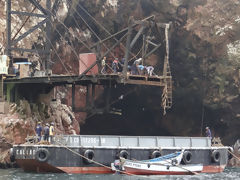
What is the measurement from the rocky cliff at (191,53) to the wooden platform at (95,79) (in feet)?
43.1

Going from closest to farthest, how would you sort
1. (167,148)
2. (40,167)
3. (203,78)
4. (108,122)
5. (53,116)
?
(40,167)
(167,148)
(53,116)
(203,78)
(108,122)

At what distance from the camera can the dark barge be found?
38.4 metres

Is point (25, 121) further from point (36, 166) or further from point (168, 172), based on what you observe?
point (168, 172)

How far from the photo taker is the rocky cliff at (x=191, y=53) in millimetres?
58594

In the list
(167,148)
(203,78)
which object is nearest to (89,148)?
(167,148)

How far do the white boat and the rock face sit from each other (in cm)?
927

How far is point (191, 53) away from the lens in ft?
196

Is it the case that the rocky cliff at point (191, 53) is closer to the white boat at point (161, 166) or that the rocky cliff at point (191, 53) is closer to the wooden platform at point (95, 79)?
the wooden platform at point (95, 79)

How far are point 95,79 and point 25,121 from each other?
7.41 meters

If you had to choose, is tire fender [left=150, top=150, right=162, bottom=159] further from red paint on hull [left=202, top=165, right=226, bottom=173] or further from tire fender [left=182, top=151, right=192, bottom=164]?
red paint on hull [left=202, top=165, right=226, bottom=173]

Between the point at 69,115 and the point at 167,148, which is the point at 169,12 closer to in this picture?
the point at 69,115

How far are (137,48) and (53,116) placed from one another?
15.3 meters

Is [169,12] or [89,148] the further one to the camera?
[169,12]

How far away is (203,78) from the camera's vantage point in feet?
196
